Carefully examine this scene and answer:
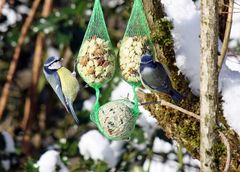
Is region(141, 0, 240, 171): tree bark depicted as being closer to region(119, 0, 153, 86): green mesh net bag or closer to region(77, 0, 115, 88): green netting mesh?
region(119, 0, 153, 86): green mesh net bag

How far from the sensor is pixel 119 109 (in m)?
1.90

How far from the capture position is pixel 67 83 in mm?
1910

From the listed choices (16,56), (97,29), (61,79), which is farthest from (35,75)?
(61,79)

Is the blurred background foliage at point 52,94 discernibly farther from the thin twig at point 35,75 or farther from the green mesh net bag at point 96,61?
the green mesh net bag at point 96,61

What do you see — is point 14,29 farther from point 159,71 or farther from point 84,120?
point 159,71

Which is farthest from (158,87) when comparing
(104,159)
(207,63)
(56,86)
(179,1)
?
(104,159)

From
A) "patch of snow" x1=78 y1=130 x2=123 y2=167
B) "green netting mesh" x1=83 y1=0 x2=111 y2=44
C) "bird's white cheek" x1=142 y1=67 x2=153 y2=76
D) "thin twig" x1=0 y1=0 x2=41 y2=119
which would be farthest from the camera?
"thin twig" x1=0 y1=0 x2=41 y2=119

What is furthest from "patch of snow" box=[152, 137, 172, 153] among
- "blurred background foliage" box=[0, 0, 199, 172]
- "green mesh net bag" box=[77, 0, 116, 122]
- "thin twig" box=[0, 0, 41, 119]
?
"green mesh net bag" box=[77, 0, 116, 122]

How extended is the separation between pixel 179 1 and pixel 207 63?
0.54 meters

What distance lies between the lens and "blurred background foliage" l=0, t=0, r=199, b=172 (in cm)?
318

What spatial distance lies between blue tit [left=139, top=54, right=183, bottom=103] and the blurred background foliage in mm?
635

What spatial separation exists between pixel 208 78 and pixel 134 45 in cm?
33

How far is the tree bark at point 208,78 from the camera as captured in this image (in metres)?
1.67

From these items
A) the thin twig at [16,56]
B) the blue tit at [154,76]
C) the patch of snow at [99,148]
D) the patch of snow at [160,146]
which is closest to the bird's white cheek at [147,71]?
the blue tit at [154,76]
